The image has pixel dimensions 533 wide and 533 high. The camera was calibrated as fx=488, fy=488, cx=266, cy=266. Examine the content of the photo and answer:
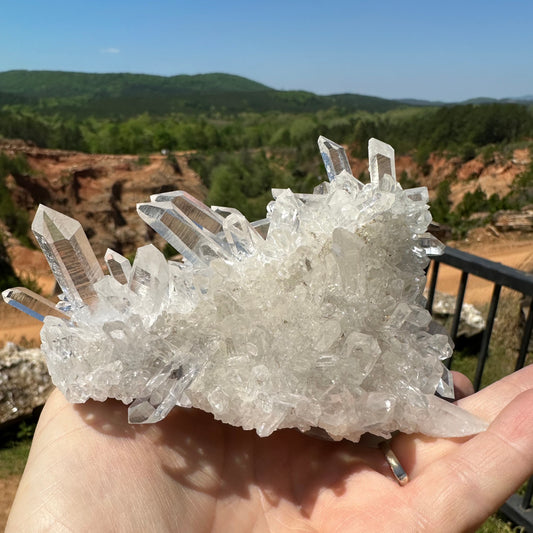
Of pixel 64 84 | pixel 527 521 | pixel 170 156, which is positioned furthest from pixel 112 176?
pixel 64 84

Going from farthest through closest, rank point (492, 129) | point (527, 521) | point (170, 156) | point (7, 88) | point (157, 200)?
point (7, 88) → point (170, 156) → point (492, 129) → point (527, 521) → point (157, 200)

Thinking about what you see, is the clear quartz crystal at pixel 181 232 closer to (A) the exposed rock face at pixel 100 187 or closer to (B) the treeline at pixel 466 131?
(A) the exposed rock face at pixel 100 187

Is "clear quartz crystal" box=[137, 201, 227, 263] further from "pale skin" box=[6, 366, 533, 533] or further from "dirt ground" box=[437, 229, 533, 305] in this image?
"dirt ground" box=[437, 229, 533, 305]

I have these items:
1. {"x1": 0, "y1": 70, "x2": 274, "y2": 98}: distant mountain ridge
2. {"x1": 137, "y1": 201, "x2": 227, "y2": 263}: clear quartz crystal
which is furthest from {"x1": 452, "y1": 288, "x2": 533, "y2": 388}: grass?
{"x1": 0, "y1": 70, "x2": 274, "y2": 98}: distant mountain ridge

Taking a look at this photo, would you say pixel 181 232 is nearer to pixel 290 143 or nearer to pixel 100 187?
pixel 100 187

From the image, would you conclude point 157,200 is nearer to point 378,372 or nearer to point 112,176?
point 378,372

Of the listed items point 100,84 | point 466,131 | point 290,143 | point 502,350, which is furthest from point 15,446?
point 100,84
